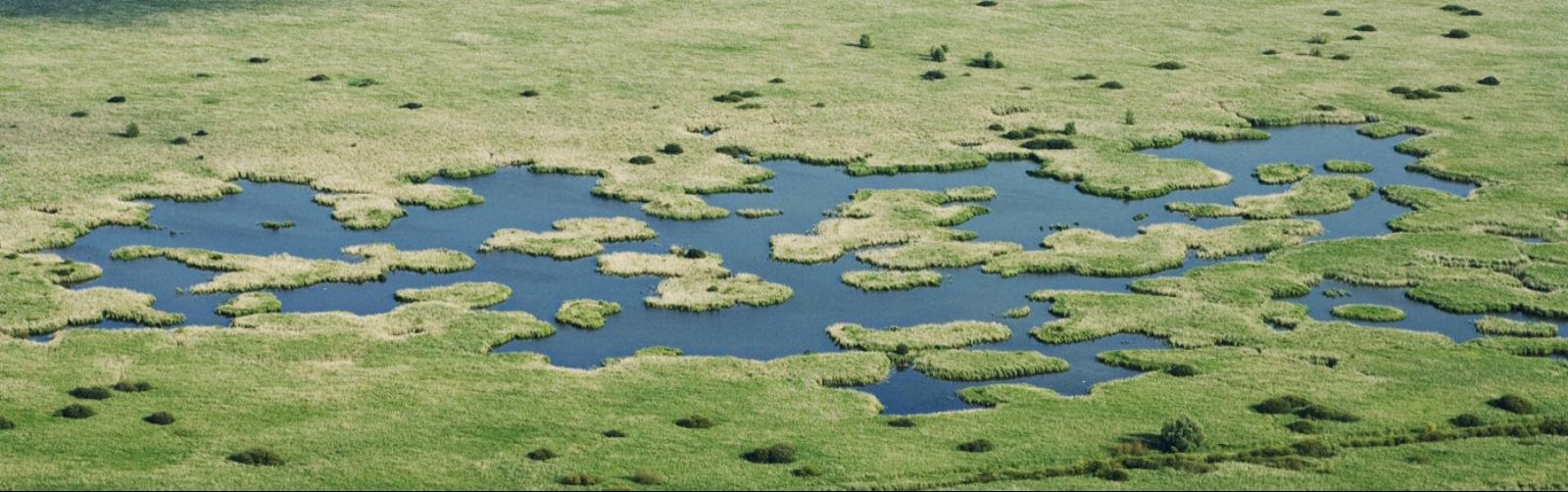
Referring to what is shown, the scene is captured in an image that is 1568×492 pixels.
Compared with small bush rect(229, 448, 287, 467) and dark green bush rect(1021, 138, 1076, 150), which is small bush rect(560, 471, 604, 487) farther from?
dark green bush rect(1021, 138, 1076, 150)

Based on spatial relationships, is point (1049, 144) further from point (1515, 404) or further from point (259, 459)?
point (259, 459)

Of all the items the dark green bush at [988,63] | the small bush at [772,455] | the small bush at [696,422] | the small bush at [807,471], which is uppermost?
the small bush at [807,471]

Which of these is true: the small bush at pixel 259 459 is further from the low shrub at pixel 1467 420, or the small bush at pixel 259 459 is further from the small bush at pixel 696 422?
the low shrub at pixel 1467 420

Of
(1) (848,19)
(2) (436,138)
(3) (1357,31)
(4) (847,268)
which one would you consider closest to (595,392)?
(4) (847,268)

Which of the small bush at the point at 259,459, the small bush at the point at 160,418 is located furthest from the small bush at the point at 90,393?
the small bush at the point at 259,459

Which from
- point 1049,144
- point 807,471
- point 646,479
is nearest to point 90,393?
point 646,479

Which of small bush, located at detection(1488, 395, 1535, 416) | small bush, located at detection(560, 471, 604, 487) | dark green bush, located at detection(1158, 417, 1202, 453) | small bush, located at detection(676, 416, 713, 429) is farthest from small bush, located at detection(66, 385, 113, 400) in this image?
small bush, located at detection(1488, 395, 1535, 416)

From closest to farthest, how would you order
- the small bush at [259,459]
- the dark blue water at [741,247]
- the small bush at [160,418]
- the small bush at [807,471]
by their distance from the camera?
the small bush at [807,471]
the small bush at [259,459]
the small bush at [160,418]
the dark blue water at [741,247]

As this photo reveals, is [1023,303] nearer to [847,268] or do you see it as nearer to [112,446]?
[847,268]
